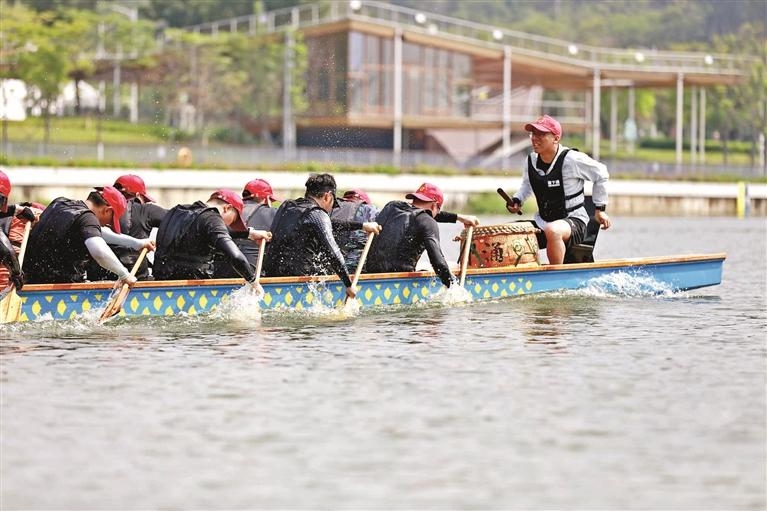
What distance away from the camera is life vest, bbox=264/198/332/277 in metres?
18.0

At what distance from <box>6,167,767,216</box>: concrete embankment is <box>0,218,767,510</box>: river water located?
43.4 m

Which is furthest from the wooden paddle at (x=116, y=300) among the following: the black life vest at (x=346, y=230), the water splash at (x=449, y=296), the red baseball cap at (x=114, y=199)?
the water splash at (x=449, y=296)

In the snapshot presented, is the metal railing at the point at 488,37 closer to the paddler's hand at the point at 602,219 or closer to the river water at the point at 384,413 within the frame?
the paddler's hand at the point at 602,219

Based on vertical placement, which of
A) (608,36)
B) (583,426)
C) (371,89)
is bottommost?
(583,426)

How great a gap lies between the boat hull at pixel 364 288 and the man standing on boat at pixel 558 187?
45 cm

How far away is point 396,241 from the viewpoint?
1933 centimetres

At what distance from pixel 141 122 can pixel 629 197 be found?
52.7m

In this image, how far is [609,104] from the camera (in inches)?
5010

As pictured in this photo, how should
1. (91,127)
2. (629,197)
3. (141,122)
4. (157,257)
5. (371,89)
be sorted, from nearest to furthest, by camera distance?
(157,257)
(629,197)
(371,89)
(91,127)
(141,122)

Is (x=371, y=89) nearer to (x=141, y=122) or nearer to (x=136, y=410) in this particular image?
(x=141, y=122)

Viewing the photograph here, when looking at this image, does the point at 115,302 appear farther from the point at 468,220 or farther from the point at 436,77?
the point at 436,77

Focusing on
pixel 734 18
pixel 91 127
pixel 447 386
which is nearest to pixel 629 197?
pixel 91 127

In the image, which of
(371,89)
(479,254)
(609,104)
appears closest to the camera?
(479,254)

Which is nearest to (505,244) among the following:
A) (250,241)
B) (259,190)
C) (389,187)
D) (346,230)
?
(346,230)
